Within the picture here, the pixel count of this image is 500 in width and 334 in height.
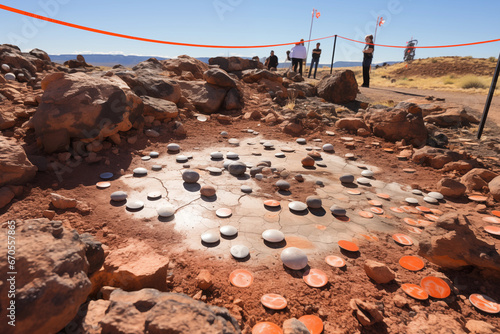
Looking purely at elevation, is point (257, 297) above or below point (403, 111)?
below

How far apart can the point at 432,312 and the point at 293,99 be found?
644 cm

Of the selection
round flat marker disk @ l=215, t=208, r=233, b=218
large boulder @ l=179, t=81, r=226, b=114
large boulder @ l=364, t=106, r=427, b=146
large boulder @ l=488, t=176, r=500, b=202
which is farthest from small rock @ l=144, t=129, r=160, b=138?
large boulder @ l=488, t=176, r=500, b=202

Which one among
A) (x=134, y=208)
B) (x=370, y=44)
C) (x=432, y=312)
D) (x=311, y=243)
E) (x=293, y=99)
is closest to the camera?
(x=432, y=312)

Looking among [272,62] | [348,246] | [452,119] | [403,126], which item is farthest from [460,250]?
[272,62]

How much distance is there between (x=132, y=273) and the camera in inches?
62.2

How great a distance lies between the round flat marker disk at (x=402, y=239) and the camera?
92.5 inches

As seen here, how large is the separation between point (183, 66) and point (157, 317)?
27.6 feet

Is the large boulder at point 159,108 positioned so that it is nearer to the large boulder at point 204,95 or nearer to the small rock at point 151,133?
the small rock at point 151,133

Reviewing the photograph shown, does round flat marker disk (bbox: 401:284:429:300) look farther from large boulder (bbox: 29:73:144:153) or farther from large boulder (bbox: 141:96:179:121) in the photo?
large boulder (bbox: 141:96:179:121)

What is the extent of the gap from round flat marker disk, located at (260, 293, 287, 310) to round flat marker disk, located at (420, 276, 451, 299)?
1.03m

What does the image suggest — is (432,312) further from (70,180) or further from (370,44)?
(370,44)

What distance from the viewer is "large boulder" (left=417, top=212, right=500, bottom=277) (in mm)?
1895

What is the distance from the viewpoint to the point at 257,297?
5.64ft

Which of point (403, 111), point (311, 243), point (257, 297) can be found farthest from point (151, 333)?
point (403, 111)
